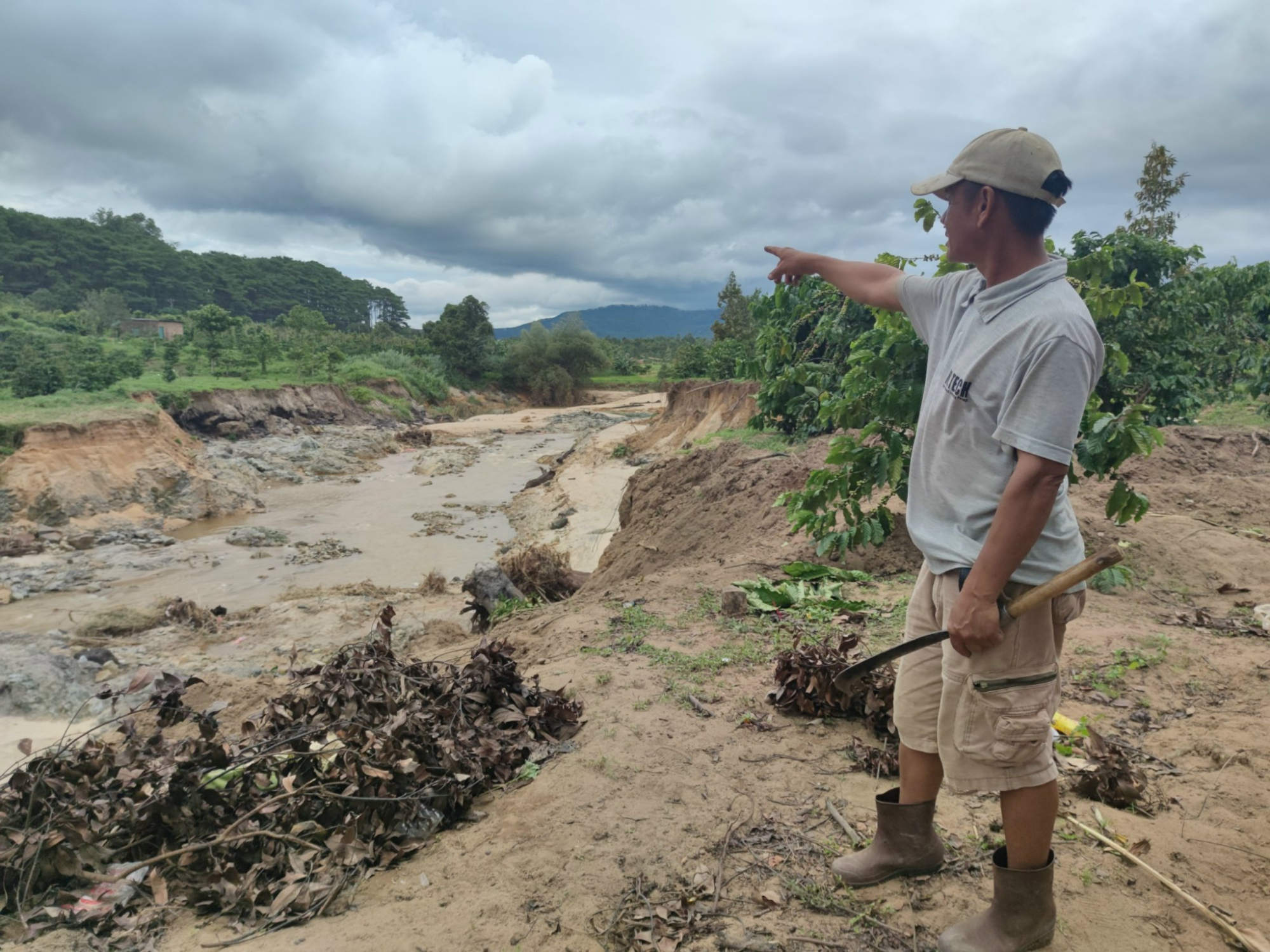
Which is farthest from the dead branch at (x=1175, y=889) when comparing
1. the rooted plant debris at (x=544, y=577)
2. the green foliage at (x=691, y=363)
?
the green foliage at (x=691, y=363)

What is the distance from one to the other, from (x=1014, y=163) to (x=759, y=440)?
10283 millimetres

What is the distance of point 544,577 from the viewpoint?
8391 mm

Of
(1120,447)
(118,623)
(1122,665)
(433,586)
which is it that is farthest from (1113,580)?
(118,623)

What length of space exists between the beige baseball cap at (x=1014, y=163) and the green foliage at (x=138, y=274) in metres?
45.6

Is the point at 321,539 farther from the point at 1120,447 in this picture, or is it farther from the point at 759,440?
the point at 1120,447

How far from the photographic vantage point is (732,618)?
4723 millimetres

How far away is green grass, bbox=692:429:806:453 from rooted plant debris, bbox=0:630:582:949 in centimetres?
794

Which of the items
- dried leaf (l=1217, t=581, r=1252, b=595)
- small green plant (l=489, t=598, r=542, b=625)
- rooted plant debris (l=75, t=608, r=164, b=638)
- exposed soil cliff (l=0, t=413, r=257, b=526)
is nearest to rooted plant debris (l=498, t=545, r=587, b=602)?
small green plant (l=489, t=598, r=542, b=625)

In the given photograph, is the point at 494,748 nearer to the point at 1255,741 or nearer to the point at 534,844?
the point at 534,844

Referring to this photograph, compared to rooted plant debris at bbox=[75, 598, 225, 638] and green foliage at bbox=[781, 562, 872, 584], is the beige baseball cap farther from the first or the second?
rooted plant debris at bbox=[75, 598, 225, 638]

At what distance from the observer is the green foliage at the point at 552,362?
155 ft

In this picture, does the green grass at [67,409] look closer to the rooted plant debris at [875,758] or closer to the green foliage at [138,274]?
the rooted plant debris at [875,758]

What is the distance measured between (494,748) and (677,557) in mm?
5349

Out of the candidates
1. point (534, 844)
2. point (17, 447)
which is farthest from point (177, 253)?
point (534, 844)
